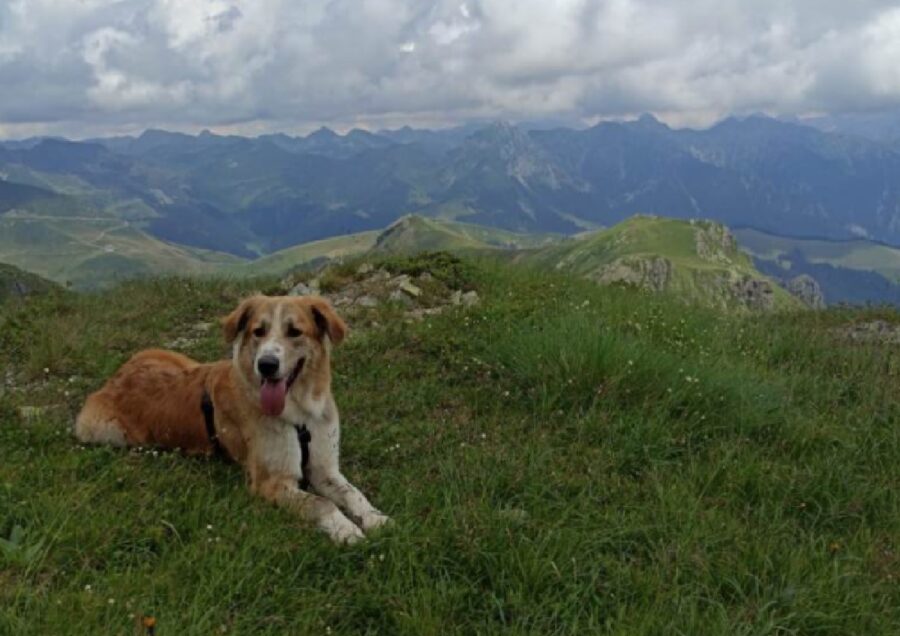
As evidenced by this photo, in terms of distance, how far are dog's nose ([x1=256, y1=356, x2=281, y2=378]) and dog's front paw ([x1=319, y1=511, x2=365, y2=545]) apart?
1217mm

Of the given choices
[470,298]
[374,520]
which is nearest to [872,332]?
[470,298]

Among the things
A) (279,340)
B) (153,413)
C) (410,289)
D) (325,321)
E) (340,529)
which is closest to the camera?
(340,529)

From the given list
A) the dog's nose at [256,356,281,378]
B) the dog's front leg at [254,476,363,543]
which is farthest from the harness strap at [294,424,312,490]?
the dog's nose at [256,356,281,378]

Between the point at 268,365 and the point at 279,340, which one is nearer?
the point at 268,365

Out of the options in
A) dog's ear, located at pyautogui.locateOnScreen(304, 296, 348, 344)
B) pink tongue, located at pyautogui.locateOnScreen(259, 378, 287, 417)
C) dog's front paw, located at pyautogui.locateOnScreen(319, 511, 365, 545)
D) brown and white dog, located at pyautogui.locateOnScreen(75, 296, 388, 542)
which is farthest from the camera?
dog's ear, located at pyautogui.locateOnScreen(304, 296, 348, 344)

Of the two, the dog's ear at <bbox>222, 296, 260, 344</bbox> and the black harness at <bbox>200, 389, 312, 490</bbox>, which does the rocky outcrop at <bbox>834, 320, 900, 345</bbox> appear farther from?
the dog's ear at <bbox>222, 296, 260, 344</bbox>

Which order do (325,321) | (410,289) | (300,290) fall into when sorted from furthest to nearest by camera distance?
(300,290) < (410,289) < (325,321)

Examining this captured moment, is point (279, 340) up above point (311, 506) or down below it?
above

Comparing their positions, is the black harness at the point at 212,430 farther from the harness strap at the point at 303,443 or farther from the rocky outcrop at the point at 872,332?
the rocky outcrop at the point at 872,332

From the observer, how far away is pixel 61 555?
4762mm

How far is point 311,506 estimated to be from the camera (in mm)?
5574

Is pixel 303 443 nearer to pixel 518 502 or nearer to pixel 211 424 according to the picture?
pixel 211 424

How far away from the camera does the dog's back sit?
22.4 ft

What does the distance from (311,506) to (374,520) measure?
0.51 metres
